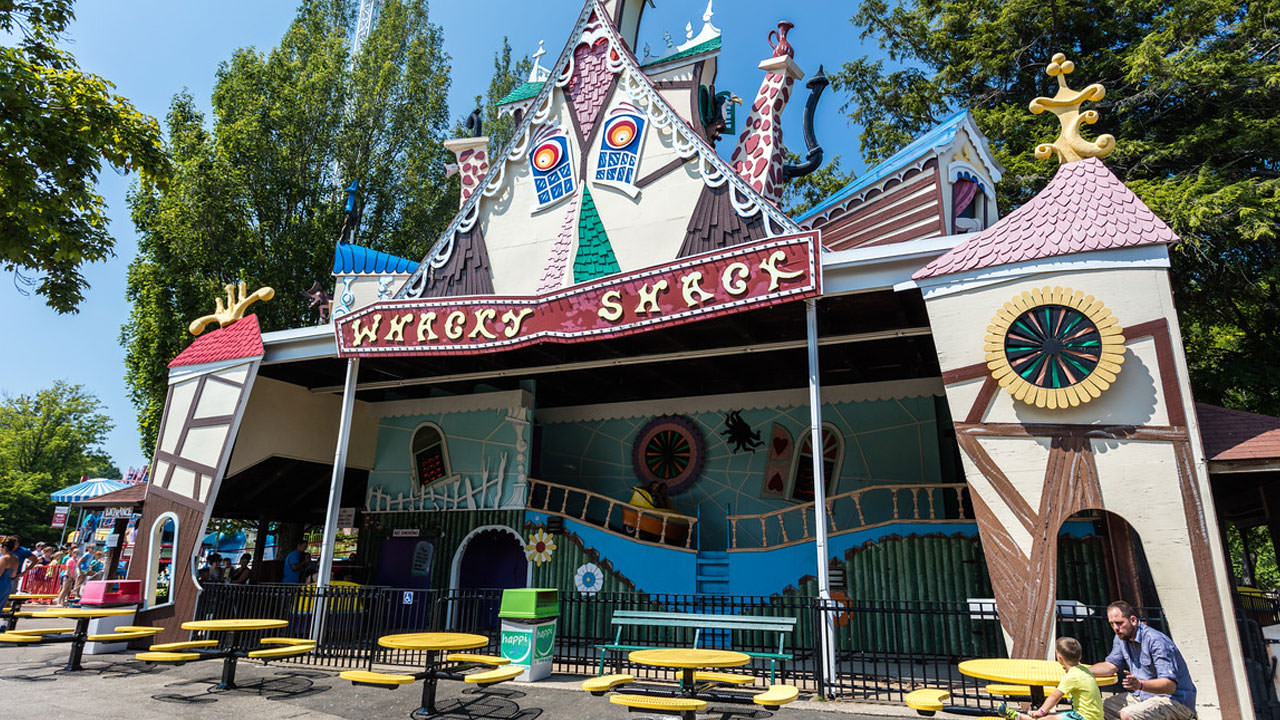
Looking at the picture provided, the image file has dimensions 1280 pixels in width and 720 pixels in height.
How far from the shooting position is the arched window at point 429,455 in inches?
624

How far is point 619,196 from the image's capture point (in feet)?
39.6

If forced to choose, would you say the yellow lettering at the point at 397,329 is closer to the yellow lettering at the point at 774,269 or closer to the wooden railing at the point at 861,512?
the yellow lettering at the point at 774,269

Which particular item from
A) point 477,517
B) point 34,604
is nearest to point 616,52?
point 477,517

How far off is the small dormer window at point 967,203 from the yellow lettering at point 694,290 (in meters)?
4.45

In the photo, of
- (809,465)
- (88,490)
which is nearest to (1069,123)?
(809,465)

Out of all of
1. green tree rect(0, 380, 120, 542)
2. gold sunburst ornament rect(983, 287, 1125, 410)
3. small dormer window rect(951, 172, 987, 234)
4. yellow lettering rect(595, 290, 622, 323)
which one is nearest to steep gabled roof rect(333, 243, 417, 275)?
yellow lettering rect(595, 290, 622, 323)

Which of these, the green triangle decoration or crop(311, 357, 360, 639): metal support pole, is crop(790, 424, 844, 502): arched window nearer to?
the green triangle decoration

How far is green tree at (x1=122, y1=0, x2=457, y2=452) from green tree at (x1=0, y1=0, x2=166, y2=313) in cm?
1021

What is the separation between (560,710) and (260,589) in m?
6.55

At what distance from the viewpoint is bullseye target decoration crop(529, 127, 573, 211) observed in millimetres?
12633

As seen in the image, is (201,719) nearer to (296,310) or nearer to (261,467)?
(261,467)

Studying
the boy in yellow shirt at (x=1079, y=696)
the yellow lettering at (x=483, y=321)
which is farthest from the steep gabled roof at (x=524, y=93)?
the boy in yellow shirt at (x=1079, y=696)

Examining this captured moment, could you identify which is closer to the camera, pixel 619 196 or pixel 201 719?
pixel 201 719

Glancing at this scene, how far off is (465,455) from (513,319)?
18.0 ft
